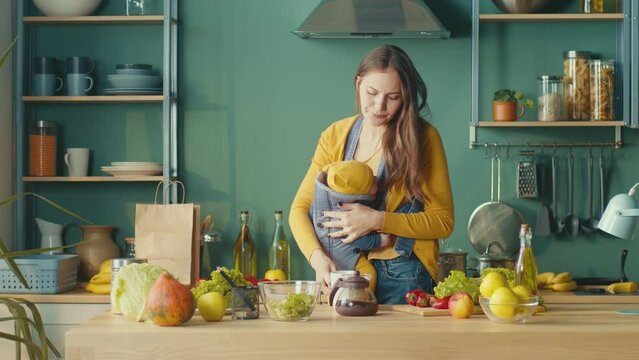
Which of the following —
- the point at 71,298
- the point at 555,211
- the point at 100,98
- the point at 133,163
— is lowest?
the point at 71,298

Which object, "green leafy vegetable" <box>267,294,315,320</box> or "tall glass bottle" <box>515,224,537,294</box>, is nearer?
"green leafy vegetable" <box>267,294,315,320</box>

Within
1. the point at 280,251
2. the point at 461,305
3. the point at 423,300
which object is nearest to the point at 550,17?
the point at 280,251

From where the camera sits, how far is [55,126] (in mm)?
4609

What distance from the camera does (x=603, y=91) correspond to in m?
4.39

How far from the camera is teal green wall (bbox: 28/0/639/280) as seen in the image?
4.58 m

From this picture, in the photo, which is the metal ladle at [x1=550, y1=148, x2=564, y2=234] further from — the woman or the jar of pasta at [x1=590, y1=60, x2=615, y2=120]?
the woman

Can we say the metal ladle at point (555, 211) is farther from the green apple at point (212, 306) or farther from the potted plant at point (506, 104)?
the green apple at point (212, 306)

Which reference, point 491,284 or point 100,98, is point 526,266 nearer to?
point 491,284

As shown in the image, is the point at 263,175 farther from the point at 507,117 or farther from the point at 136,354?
the point at 136,354

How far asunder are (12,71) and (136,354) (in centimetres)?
271

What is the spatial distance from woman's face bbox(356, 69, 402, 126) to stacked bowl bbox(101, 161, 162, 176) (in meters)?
1.66

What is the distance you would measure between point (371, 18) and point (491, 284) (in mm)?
2088

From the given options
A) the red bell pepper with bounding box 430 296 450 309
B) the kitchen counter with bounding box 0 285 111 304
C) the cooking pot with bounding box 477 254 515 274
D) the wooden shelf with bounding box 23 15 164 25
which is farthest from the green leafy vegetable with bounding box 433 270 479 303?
the wooden shelf with bounding box 23 15 164 25

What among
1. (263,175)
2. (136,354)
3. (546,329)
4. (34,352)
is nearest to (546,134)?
(263,175)
